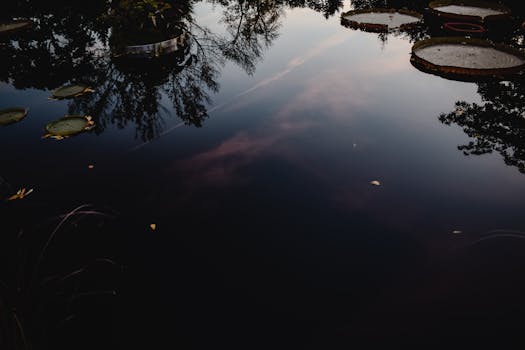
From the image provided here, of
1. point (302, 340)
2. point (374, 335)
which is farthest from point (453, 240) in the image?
point (302, 340)

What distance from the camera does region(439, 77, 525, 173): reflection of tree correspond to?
4059 mm

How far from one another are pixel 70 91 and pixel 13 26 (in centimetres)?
522

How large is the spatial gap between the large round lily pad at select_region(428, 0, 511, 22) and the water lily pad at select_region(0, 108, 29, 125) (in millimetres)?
9510

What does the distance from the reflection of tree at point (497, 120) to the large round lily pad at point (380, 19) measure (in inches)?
136

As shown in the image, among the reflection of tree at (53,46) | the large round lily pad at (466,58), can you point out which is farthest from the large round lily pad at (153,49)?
the large round lily pad at (466,58)

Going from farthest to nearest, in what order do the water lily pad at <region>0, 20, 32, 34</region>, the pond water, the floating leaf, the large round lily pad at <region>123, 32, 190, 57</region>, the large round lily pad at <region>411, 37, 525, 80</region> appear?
1. the water lily pad at <region>0, 20, 32, 34</region>
2. the large round lily pad at <region>123, 32, 190, 57</region>
3. the large round lily pad at <region>411, 37, 525, 80</region>
4. the floating leaf
5. the pond water

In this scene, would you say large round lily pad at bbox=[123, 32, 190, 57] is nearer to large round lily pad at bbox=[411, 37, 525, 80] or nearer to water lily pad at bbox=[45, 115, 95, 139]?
water lily pad at bbox=[45, 115, 95, 139]

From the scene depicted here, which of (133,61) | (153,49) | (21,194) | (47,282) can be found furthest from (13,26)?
(47,282)

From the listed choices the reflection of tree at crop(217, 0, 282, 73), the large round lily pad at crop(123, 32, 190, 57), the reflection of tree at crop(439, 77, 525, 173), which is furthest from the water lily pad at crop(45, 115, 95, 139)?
the reflection of tree at crop(439, 77, 525, 173)

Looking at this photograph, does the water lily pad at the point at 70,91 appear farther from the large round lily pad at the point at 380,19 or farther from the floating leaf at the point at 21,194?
the large round lily pad at the point at 380,19

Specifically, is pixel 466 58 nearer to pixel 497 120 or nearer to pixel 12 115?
pixel 497 120

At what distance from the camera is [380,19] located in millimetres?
8602

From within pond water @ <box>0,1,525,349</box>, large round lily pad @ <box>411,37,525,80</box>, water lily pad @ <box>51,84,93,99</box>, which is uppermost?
water lily pad @ <box>51,84,93,99</box>

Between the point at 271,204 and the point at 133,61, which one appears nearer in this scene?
the point at 271,204
